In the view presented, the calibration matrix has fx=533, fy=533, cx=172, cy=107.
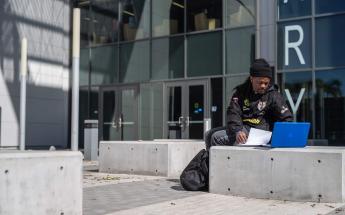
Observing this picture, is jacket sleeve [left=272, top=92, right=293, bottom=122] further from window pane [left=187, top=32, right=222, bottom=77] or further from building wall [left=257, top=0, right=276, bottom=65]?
window pane [left=187, top=32, right=222, bottom=77]

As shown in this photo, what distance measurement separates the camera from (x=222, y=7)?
18.5m

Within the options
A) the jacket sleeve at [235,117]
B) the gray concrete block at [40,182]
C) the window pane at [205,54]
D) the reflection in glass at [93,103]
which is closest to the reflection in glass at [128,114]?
the reflection in glass at [93,103]

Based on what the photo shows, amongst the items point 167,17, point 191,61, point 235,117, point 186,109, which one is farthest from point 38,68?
point 235,117

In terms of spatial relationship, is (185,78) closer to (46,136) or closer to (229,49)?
(229,49)

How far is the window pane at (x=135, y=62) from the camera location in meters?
20.3

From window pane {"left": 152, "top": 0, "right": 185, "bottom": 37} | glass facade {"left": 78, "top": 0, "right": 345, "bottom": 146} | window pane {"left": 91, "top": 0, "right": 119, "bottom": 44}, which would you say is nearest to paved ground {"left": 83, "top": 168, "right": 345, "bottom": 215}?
glass facade {"left": 78, "top": 0, "right": 345, "bottom": 146}

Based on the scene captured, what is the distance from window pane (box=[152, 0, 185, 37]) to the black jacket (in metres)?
12.3

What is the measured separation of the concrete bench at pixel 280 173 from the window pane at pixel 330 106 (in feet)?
30.7

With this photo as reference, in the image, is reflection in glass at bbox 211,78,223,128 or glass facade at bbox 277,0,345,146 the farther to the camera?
reflection in glass at bbox 211,78,223,128

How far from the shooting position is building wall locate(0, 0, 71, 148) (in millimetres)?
20875

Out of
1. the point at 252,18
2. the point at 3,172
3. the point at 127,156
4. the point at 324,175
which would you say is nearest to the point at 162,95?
the point at 252,18

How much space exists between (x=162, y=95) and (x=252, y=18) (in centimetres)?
434

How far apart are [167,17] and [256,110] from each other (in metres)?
13.1

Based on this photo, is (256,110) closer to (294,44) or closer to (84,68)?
(294,44)
